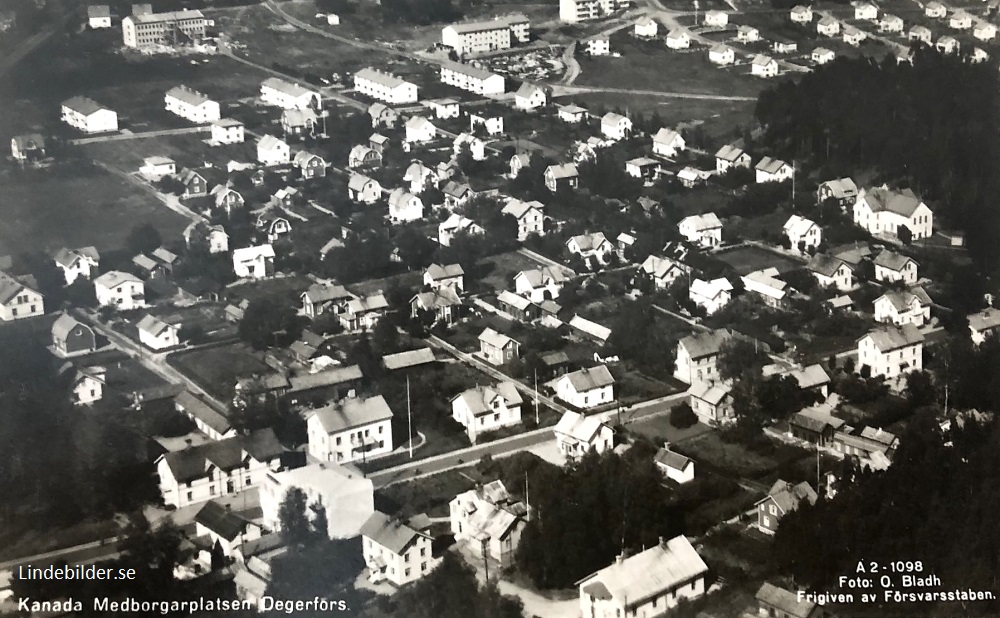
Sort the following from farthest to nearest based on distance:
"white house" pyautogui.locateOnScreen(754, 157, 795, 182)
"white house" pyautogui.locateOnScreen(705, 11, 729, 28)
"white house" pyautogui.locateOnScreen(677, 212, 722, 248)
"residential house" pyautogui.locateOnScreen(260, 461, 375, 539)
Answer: "white house" pyautogui.locateOnScreen(705, 11, 729, 28), "white house" pyautogui.locateOnScreen(754, 157, 795, 182), "white house" pyautogui.locateOnScreen(677, 212, 722, 248), "residential house" pyautogui.locateOnScreen(260, 461, 375, 539)

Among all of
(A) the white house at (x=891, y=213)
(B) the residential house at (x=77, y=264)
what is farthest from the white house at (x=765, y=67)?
(B) the residential house at (x=77, y=264)

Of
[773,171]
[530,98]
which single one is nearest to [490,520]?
[773,171]

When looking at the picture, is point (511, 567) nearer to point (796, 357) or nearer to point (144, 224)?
point (796, 357)

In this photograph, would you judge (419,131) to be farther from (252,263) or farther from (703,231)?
(703,231)

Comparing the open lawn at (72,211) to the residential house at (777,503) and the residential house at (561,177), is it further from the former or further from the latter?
the residential house at (777,503)

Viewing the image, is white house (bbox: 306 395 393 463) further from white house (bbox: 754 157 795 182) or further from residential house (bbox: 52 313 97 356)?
white house (bbox: 754 157 795 182)

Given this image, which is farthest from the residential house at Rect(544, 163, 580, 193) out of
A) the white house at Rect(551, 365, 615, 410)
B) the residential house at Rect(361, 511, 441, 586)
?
the residential house at Rect(361, 511, 441, 586)
